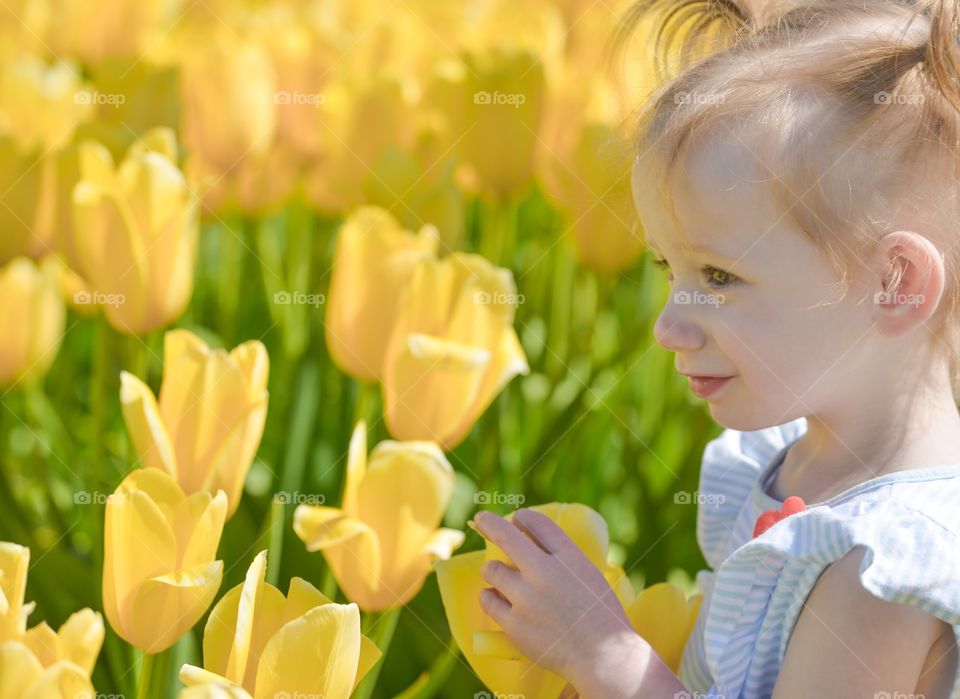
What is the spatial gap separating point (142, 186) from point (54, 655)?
0.61m

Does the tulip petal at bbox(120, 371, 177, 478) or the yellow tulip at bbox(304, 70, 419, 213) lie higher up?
the yellow tulip at bbox(304, 70, 419, 213)

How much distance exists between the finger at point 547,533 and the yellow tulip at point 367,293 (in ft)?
0.94

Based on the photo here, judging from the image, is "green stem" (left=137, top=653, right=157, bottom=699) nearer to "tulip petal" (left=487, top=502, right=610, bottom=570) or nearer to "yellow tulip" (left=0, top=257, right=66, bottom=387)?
"tulip petal" (left=487, top=502, right=610, bottom=570)

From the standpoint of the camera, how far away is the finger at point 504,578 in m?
1.03

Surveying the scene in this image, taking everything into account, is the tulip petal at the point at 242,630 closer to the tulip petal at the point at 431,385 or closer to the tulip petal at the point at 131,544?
the tulip petal at the point at 131,544

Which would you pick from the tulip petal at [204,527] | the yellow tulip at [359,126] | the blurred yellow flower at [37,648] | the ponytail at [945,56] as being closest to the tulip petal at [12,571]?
the blurred yellow flower at [37,648]

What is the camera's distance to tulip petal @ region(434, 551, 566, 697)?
1021mm

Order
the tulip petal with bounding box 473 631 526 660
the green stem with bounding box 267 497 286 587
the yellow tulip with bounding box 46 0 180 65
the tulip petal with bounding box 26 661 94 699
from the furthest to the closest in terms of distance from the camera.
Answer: the yellow tulip with bounding box 46 0 180 65 → the green stem with bounding box 267 497 286 587 → the tulip petal with bounding box 473 631 526 660 → the tulip petal with bounding box 26 661 94 699

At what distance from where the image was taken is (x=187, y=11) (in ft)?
8.96

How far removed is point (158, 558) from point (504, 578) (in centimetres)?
28

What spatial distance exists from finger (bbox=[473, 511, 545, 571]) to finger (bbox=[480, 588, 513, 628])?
31 millimetres

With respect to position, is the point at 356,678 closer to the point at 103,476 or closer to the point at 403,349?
the point at 403,349

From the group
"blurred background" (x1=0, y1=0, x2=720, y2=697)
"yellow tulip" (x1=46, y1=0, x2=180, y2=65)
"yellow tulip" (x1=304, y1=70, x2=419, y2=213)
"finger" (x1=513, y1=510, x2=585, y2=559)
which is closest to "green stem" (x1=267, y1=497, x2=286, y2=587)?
"blurred background" (x1=0, y1=0, x2=720, y2=697)

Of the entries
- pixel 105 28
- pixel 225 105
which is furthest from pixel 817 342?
pixel 105 28
